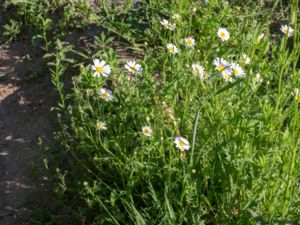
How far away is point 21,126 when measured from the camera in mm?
3270

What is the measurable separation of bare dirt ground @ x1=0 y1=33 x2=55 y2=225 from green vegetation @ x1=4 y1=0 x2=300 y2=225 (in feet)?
0.49

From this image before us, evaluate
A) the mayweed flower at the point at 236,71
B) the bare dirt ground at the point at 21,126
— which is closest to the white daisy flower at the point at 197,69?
the mayweed flower at the point at 236,71

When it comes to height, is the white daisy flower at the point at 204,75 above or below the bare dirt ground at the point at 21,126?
above

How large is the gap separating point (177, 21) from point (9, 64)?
1219mm

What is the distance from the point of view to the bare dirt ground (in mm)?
2879

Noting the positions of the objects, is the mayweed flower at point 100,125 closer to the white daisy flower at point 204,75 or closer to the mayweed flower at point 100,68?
the mayweed flower at point 100,68

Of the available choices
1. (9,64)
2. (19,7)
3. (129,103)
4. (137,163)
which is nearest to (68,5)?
(19,7)

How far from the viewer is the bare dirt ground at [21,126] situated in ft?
9.45

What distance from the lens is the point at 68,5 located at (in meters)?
3.84

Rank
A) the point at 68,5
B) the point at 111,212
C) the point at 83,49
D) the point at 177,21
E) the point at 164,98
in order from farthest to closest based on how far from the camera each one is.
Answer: the point at 68,5
the point at 83,49
the point at 177,21
the point at 164,98
the point at 111,212

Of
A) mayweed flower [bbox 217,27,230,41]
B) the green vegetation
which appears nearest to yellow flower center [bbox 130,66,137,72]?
the green vegetation

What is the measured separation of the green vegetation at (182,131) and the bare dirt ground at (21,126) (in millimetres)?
148

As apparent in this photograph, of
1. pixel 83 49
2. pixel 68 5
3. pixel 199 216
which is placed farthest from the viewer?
pixel 68 5

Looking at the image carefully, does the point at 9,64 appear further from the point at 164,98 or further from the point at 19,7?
the point at 164,98
